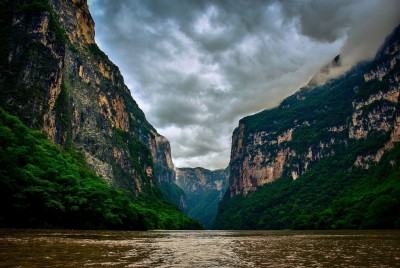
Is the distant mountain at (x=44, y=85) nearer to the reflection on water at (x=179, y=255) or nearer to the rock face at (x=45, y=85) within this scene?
the rock face at (x=45, y=85)

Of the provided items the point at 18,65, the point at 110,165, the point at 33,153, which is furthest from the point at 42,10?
the point at 33,153

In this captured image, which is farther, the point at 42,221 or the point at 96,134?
the point at 96,134

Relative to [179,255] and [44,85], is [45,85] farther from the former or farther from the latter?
[179,255]

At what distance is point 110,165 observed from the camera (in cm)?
18438

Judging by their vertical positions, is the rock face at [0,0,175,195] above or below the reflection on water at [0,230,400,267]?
above

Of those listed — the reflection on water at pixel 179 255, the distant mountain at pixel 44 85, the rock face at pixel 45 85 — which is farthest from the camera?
the rock face at pixel 45 85

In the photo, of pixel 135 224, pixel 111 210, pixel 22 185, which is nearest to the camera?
pixel 22 185

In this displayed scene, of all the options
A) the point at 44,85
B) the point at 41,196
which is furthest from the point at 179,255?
the point at 44,85

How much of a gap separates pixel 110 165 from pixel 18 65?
7155 centimetres

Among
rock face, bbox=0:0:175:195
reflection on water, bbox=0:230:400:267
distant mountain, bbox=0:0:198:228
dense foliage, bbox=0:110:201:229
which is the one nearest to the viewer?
reflection on water, bbox=0:230:400:267

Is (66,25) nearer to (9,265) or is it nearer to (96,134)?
(96,134)

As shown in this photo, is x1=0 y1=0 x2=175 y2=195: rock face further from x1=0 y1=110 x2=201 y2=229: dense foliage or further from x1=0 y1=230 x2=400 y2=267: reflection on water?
x1=0 y1=230 x2=400 y2=267: reflection on water

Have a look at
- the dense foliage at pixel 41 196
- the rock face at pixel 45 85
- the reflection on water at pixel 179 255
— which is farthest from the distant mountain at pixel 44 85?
the reflection on water at pixel 179 255

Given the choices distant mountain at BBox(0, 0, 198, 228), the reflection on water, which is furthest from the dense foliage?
distant mountain at BBox(0, 0, 198, 228)
